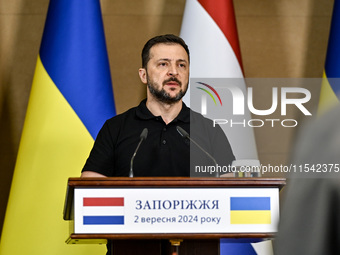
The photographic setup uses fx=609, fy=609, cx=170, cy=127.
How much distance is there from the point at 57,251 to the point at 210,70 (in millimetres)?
1453

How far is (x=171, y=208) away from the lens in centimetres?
202

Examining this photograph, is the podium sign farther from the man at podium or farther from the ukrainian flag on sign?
the man at podium

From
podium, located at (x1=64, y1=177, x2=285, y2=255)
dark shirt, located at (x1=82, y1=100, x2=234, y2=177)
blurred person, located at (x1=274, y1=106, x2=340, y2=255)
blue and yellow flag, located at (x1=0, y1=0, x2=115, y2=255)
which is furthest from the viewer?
blue and yellow flag, located at (x1=0, y1=0, x2=115, y2=255)

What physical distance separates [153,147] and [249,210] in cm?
90

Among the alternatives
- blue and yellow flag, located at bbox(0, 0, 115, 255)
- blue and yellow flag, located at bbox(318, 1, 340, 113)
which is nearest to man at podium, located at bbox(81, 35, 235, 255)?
blue and yellow flag, located at bbox(0, 0, 115, 255)

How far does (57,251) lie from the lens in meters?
3.42

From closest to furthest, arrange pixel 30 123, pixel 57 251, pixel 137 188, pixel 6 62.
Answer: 1. pixel 137 188
2. pixel 57 251
3. pixel 30 123
4. pixel 6 62

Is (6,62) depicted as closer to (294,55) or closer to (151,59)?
(151,59)

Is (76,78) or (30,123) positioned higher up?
(76,78)

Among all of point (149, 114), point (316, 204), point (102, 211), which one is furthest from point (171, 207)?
point (316, 204)

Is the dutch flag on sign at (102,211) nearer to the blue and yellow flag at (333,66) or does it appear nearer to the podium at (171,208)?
the podium at (171,208)

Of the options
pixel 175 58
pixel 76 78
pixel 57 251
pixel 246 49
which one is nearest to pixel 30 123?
pixel 76 78

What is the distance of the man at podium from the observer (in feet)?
9.26

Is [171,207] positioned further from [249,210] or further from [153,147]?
[153,147]
